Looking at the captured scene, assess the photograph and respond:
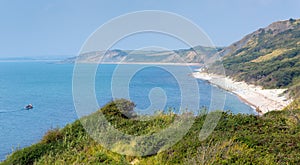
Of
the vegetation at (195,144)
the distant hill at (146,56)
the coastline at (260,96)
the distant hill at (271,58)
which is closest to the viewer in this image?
the vegetation at (195,144)

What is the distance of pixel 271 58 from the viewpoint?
112 metres

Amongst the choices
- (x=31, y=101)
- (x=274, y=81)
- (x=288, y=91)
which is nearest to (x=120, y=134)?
(x=31, y=101)

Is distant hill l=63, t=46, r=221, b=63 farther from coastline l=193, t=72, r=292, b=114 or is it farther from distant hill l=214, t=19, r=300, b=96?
distant hill l=214, t=19, r=300, b=96

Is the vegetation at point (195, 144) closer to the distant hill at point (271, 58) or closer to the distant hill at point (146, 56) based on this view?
the distant hill at point (146, 56)

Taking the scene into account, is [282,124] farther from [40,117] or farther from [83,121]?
[40,117]

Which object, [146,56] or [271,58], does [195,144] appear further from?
[271,58]

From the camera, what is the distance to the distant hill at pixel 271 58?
83625mm

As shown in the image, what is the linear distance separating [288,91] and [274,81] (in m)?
13.8

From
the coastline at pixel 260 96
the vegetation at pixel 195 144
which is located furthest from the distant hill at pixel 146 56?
the coastline at pixel 260 96

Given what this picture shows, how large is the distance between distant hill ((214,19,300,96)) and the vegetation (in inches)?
2526

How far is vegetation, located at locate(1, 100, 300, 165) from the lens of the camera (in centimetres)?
724

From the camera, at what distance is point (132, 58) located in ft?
64.3

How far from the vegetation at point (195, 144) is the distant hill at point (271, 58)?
211ft

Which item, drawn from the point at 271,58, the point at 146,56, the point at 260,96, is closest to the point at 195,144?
the point at 146,56
